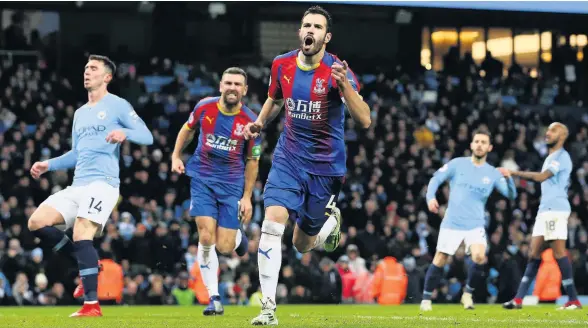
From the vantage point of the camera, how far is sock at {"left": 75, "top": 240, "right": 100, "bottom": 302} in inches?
441

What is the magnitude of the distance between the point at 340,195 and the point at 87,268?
1320 cm

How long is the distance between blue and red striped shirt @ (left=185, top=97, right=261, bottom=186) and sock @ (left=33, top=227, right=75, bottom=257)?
5.71 ft

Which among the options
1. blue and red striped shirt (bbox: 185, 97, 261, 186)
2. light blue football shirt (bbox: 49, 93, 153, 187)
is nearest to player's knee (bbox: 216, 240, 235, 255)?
blue and red striped shirt (bbox: 185, 97, 261, 186)

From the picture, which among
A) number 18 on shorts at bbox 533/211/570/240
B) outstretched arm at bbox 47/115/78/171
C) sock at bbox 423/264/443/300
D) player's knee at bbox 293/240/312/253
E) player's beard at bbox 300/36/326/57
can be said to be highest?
player's beard at bbox 300/36/326/57

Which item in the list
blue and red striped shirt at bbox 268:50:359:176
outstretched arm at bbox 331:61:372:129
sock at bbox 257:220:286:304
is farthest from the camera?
blue and red striped shirt at bbox 268:50:359:176

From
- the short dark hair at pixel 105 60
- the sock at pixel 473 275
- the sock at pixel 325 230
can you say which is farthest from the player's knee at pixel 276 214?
the sock at pixel 473 275

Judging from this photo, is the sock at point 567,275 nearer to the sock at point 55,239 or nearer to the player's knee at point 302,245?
the player's knee at point 302,245

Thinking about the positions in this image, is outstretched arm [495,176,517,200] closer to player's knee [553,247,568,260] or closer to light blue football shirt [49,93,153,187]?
player's knee [553,247,568,260]

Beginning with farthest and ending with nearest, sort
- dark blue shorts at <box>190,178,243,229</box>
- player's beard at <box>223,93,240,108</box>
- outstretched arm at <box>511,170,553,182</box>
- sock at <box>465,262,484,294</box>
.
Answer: sock at <box>465,262,484,294</box> < outstretched arm at <box>511,170,553,182</box> < dark blue shorts at <box>190,178,243,229</box> < player's beard at <box>223,93,240,108</box>

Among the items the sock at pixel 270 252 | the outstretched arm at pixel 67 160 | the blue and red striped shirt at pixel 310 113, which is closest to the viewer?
the sock at pixel 270 252

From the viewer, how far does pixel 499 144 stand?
93.4 ft

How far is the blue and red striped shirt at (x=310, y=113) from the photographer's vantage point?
9523mm

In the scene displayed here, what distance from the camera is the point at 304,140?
9742 millimetres

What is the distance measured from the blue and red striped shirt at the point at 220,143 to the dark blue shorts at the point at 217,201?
8 centimetres
